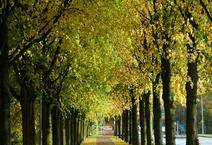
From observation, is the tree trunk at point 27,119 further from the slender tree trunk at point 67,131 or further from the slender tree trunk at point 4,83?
the slender tree trunk at point 67,131

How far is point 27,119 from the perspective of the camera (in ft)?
74.3

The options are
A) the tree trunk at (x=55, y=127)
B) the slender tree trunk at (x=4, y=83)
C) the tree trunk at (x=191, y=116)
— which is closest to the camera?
the slender tree trunk at (x=4, y=83)

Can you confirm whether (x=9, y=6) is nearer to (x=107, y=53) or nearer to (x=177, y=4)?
(x=177, y=4)

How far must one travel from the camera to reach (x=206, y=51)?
19.7 meters

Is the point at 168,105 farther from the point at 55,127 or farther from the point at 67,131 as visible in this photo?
the point at 67,131

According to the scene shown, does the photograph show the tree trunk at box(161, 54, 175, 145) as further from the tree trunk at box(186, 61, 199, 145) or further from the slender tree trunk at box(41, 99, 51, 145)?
the slender tree trunk at box(41, 99, 51, 145)

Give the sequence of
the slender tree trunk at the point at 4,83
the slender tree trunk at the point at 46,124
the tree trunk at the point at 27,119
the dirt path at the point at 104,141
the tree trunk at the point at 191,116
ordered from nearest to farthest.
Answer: the slender tree trunk at the point at 4,83 → the tree trunk at the point at 191,116 → the tree trunk at the point at 27,119 → the slender tree trunk at the point at 46,124 → the dirt path at the point at 104,141

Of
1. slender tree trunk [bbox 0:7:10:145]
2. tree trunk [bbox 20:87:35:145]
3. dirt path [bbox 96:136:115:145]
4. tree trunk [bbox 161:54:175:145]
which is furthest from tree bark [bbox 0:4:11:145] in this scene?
dirt path [bbox 96:136:115:145]

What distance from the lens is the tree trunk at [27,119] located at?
22561mm

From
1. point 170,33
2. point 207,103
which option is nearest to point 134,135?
point 170,33

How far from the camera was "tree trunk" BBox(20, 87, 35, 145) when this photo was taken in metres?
22.6

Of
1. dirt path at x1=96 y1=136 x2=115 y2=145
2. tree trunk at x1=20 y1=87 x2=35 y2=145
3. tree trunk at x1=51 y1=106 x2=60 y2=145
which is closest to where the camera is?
tree trunk at x1=20 y1=87 x2=35 y2=145

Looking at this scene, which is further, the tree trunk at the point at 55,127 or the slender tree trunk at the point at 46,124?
the tree trunk at the point at 55,127

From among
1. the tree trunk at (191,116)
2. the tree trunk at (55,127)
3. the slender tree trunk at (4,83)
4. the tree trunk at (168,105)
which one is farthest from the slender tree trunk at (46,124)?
the slender tree trunk at (4,83)
